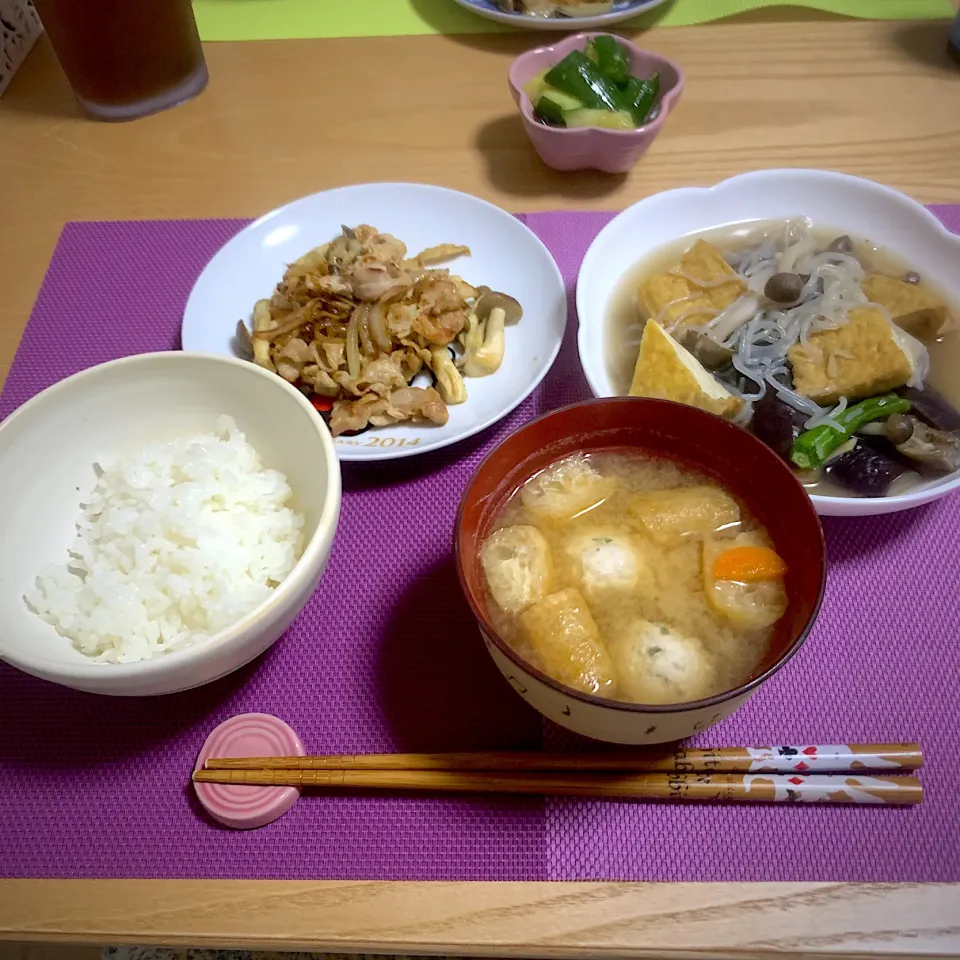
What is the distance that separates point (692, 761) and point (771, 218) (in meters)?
1.01

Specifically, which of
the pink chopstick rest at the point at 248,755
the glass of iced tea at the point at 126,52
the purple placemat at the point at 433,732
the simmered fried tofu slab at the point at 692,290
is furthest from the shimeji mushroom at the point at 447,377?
the glass of iced tea at the point at 126,52

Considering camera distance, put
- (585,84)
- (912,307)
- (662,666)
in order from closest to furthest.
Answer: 1. (662,666)
2. (912,307)
3. (585,84)

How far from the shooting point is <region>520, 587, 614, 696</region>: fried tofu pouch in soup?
2.77 feet

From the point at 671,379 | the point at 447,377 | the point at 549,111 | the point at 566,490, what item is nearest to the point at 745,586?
the point at 566,490

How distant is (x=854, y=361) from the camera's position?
1195 millimetres

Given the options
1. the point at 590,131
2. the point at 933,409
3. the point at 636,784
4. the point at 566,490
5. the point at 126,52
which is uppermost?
the point at 126,52

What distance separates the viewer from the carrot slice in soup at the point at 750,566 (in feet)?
2.96

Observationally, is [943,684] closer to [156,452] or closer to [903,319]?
[903,319]

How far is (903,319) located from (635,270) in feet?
1.49

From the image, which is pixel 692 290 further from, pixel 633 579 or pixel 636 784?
pixel 636 784

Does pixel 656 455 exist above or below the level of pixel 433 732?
above

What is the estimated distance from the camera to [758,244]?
4.67 feet

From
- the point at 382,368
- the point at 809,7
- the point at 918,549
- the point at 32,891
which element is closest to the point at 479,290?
the point at 382,368

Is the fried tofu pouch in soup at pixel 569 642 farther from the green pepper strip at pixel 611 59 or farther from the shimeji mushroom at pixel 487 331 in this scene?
the green pepper strip at pixel 611 59
